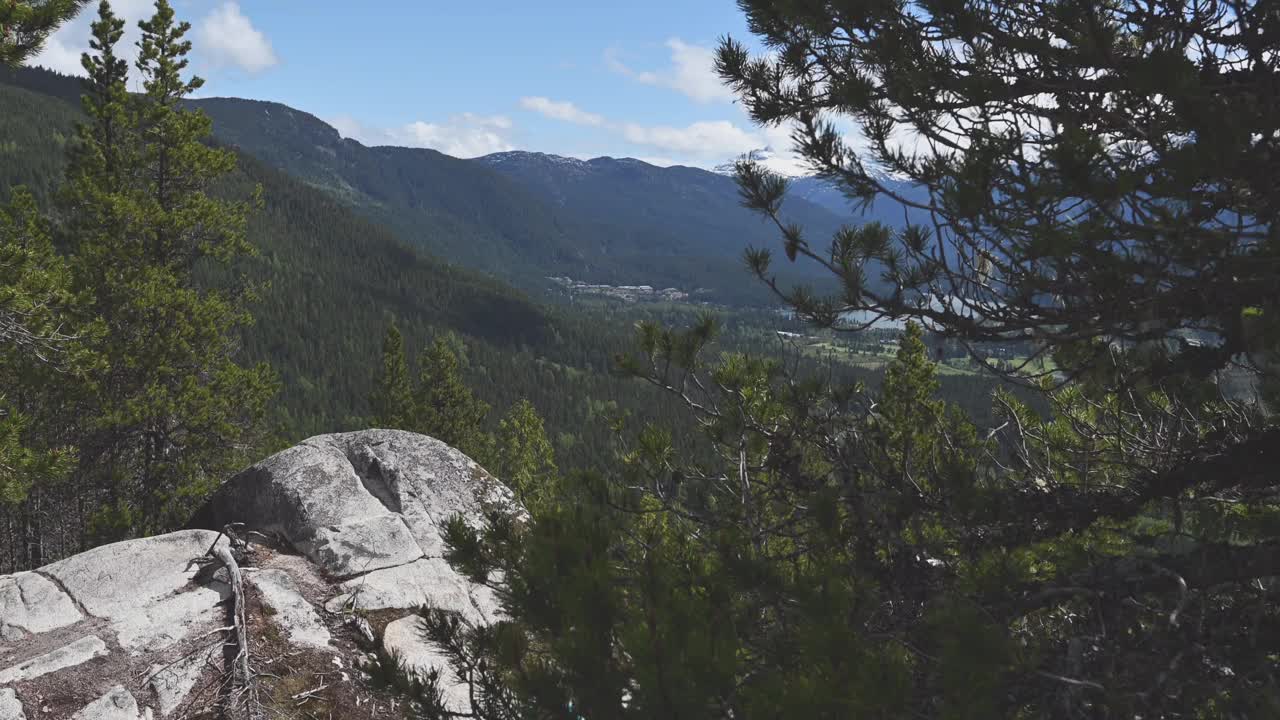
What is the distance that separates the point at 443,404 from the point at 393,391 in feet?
7.89

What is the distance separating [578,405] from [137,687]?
431ft

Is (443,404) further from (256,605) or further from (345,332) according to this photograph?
(345,332)

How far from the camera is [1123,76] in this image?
2.96m

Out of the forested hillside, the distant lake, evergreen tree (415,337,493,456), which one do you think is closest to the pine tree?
evergreen tree (415,337,493,456)

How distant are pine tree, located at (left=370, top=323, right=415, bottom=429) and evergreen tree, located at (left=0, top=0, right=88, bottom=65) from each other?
26.9 meters

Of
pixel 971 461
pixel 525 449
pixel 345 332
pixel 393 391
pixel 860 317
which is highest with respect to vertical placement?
pixel 860 317

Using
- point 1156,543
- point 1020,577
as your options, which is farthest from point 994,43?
point 1156,543

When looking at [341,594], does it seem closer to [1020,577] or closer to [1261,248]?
[1020,577]

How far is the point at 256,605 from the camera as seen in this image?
648 cm

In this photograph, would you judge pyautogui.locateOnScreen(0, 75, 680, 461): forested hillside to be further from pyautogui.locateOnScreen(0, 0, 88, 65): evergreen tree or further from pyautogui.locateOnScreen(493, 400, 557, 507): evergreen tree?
pyautogui.locateOnScreen(0, 0, 88, 65): evergreen tree

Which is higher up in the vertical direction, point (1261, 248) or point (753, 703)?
point (1261, 248)

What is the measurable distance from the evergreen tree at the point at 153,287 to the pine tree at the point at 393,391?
15.1 m

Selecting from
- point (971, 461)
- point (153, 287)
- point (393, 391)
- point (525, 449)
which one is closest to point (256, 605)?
point (971, 461)

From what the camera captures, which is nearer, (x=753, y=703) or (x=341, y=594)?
(x=753, y=703)
